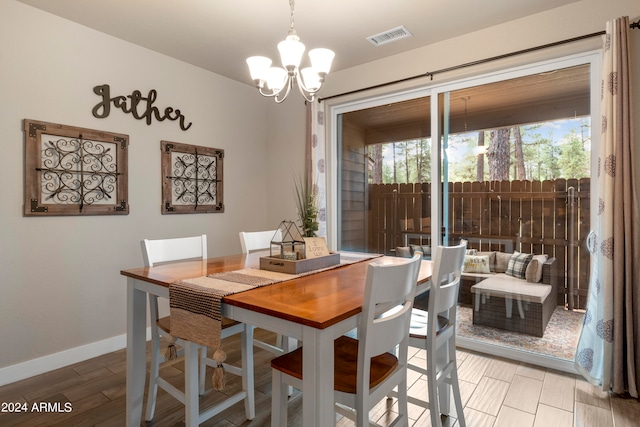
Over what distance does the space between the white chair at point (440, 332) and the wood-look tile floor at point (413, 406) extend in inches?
11.8

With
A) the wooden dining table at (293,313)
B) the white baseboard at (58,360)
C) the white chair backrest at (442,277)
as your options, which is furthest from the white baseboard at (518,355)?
the white baseboard at (58,360)

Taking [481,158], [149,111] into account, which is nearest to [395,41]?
[481,158]

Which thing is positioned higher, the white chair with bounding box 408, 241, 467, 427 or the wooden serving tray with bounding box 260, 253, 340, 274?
the wooden serving tray with bounding box 260, 253, 340, 274

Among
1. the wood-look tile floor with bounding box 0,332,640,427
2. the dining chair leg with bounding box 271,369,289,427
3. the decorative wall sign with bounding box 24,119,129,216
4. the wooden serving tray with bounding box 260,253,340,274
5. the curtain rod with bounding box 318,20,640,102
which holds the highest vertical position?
the curtain rod with bounding box 318,20,640,102

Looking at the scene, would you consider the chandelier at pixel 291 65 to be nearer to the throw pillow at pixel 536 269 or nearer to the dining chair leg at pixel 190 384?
the dining chair leg at pixel 190 384

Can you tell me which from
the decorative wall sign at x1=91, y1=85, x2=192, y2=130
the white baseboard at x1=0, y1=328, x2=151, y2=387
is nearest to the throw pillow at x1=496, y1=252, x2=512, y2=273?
the decorative wall sign at x1=91, y1=85, x2=192, y2=130

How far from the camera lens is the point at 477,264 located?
2.93 meters

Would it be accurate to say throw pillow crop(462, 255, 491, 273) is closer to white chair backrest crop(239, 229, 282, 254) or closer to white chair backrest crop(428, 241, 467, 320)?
white chair backrest crop(428, 241, 467, 320)

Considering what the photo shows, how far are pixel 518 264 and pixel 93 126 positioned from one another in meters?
3.44

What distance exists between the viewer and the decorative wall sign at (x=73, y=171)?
2.43m

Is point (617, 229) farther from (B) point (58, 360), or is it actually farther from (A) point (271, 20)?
(B) point (58, 360)

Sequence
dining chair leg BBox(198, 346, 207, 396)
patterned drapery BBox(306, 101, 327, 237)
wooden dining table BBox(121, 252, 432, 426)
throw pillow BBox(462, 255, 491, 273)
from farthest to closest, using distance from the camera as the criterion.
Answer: patterned drapery BBox(306, 101, 327, 237), throw pillow BBox(462, 255, 491, 273), dining chair leg BBox(198, 346, 207, 396), wooden dining table BBox(121, 252, 432, 426)

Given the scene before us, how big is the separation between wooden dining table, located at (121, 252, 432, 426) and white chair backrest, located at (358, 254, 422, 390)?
0.05 metres

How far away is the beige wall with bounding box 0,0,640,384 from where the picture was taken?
236 cm
